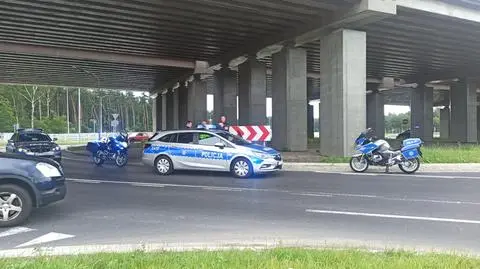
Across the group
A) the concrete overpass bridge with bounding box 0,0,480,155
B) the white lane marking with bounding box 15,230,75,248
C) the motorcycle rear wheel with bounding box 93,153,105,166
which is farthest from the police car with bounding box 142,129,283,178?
the white lane marking with bounding box 15,230,75,248

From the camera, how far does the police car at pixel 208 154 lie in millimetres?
15258

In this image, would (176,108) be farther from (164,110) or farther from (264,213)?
(264,213)

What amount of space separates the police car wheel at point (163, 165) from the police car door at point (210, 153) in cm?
110

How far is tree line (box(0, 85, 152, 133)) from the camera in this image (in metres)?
87.2

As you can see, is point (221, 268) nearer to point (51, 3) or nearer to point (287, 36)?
point (51, 3)

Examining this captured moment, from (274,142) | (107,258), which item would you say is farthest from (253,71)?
(107,258)

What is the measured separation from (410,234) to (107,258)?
13.9 feet

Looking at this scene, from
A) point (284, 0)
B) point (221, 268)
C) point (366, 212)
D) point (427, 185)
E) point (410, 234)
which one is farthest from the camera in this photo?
point (284, 0)

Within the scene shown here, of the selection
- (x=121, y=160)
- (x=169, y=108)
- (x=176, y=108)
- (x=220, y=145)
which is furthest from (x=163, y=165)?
(x=169, y=108)

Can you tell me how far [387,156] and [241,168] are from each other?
15.8 ft

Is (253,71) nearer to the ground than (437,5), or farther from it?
nearer to the ground

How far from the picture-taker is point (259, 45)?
28375 mm

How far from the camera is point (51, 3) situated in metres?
20.8

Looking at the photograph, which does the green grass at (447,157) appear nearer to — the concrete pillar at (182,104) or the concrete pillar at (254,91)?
the concrete pillar at (254,91)
